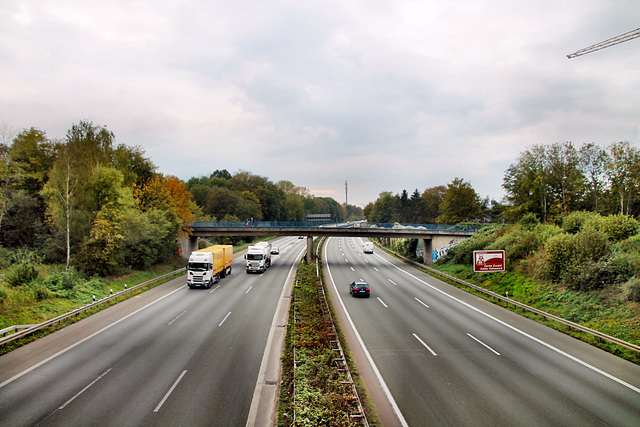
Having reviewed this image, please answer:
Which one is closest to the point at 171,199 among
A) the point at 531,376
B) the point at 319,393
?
the point at 319,393

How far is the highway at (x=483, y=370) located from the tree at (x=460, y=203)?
161ft

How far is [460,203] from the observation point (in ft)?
235

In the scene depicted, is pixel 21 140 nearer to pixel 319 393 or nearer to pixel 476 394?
pixel 319 393

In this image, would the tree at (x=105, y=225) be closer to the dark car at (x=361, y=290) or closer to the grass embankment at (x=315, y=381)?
the grass embankment at (x=315, y=381)

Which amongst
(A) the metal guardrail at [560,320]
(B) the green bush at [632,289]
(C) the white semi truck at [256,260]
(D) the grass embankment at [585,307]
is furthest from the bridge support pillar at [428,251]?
(B) the green bush at [632,289]

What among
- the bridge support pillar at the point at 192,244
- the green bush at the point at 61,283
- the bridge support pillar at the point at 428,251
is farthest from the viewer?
the bridge support pillar at the point at 192,244

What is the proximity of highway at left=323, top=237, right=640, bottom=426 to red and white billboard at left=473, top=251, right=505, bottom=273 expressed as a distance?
224 inches

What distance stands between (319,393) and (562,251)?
2552 cm

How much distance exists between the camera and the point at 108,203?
111ft

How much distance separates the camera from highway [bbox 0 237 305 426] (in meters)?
11.1

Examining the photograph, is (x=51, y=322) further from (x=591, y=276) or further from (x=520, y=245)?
(x=520, y=245)

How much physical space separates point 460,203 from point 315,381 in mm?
67327

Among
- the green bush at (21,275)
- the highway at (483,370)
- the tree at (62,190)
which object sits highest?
the tree at (62,190)

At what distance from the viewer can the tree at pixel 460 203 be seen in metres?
71.3
